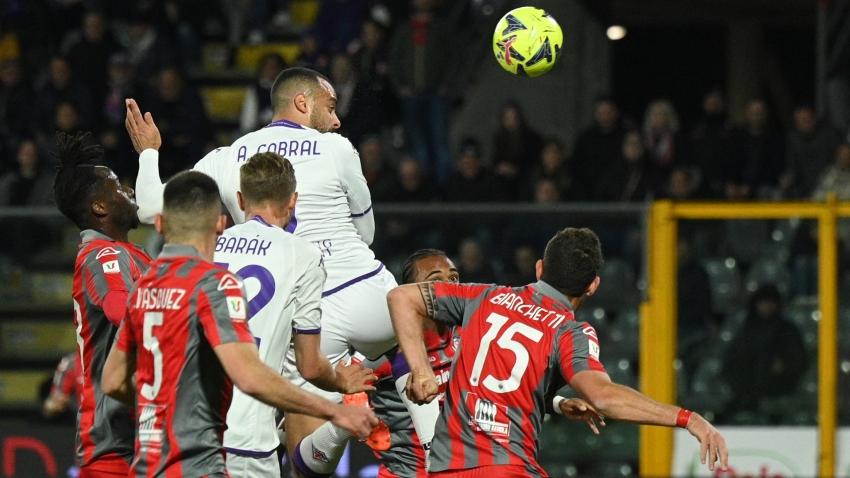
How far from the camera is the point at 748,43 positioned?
63.7ft

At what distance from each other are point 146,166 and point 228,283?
5.48 feet

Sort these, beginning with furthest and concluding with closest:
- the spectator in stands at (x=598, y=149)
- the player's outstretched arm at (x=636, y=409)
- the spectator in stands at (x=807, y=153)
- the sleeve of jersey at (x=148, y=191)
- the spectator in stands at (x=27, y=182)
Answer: the spectator in stands at (x=27, y=182)
the spectator in stands at (x=807, y=153)
the spectator in stands at (x=598, y=149)
the sleeve of jersey at (x=148, y=191)
the player's outstretched arm at (x=636, y=409)

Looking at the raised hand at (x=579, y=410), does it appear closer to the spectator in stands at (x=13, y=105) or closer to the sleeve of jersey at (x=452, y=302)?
the sleeve of jersey at (x=452, y=302)

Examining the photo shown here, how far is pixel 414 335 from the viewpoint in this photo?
6.30 meters

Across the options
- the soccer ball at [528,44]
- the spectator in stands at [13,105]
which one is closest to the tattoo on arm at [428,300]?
the soccer ball at [528,44]

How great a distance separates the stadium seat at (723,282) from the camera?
12.2 m

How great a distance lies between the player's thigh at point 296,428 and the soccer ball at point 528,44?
6.89ft

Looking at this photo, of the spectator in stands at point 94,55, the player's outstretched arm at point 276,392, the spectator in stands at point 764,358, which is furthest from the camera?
the spectator in stands at point 94,55

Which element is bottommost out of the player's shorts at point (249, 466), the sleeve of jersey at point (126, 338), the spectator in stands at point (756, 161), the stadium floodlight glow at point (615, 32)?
the player's shorts at point (249, 466)

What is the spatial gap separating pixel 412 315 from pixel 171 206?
1.34m

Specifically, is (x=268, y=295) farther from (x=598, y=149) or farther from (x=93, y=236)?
(x=598, y=149)

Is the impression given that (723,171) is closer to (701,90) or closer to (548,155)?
(548,155)

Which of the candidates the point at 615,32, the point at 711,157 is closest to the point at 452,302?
the point at 711,157

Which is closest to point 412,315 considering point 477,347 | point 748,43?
point 477,347
